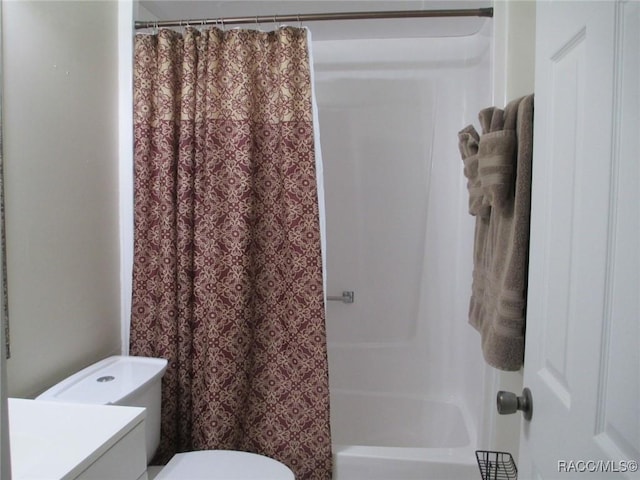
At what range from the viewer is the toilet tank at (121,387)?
116 cm

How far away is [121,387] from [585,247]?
50.9 inches

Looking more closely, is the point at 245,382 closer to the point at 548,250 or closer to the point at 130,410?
the point at 130,410

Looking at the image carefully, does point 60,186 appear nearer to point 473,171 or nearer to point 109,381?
point 109,381

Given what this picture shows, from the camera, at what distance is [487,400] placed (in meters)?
1.60

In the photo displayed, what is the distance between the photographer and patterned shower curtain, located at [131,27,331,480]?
4.89 ft

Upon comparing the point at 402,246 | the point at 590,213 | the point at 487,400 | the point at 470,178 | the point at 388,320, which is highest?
the point at 470,178

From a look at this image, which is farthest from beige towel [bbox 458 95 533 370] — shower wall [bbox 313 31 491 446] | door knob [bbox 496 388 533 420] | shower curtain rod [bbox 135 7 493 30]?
shower wall [bbox 313 31 491 446]

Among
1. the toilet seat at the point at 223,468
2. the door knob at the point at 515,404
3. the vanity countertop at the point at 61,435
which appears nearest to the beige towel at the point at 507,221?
the door knob at the point at 515,404

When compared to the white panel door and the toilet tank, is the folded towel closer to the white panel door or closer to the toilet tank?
the white panel door

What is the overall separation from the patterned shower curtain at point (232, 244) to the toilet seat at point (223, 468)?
0.17 m

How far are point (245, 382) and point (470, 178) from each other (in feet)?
3.73

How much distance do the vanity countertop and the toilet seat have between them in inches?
16.8

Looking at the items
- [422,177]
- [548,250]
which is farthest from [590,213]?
[422,177]

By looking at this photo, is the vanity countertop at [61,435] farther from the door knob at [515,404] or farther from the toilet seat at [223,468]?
the door knob at [515,404]
